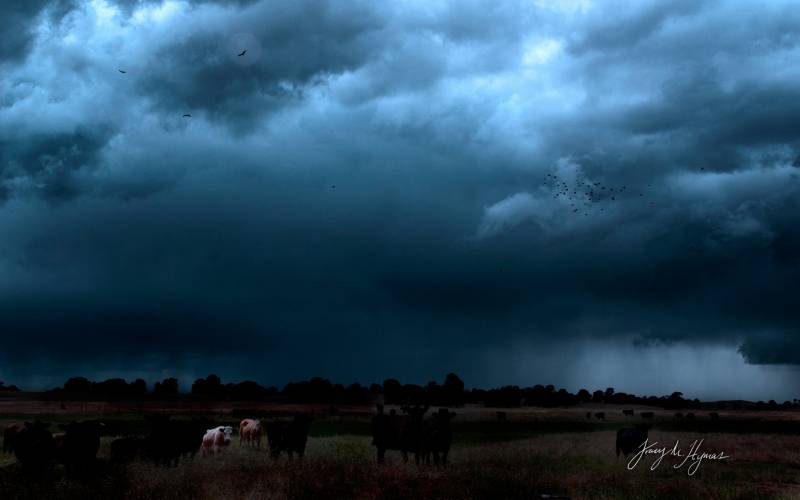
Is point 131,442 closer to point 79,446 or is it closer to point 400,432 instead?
point 79,446

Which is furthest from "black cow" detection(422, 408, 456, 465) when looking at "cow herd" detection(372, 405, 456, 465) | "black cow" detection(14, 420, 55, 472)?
"black cow" detection(14, 420, 55, 472)

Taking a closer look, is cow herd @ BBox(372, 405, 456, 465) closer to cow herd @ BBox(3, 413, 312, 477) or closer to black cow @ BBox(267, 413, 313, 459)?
black cow @ BBox(267, 413, 313, 459)

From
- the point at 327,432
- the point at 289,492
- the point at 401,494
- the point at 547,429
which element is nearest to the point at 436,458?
the point at 401,494

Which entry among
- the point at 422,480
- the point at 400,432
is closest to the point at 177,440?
the point at 400,432

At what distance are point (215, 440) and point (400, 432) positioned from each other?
9925 millimetres

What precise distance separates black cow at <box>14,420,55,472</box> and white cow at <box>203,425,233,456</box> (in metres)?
8.69

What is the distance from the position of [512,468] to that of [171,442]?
14587 millimetres

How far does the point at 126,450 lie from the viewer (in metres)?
27.3

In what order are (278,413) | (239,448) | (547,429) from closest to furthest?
(239,448) < (547,429) < (278,413)

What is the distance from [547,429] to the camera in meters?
68.6

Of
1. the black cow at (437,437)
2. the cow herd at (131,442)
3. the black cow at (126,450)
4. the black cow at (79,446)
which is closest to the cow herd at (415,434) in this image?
the black cow at (437,437)

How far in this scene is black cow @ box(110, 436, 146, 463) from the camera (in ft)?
87.0

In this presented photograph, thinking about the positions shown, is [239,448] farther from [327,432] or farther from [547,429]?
[547,429]
